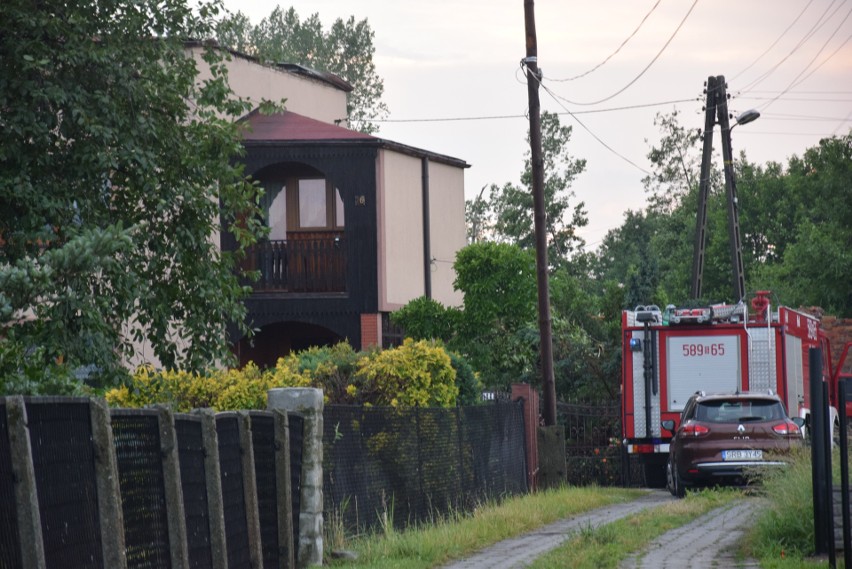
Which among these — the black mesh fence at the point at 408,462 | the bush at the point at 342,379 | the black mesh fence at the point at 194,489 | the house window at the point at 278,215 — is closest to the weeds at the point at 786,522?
the black mesh fence at the point at 408,462

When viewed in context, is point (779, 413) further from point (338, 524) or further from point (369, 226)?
point (369, 226)

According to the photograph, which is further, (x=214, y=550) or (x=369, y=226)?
(x=369, y=226)

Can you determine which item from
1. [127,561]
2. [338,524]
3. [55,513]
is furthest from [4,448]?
[338,524]

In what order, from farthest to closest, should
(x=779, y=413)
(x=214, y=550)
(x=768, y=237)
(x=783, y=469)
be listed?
(x=768, y=237) < (x=779, y=413) < (x=783, y=469) < (x=214, y=550)

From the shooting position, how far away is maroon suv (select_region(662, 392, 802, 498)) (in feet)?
69.6

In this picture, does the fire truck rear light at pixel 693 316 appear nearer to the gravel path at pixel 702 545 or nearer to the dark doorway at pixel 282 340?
the gravel path at pixel 702 545

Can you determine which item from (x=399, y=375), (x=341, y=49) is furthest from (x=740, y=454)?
(x=341, y=49)

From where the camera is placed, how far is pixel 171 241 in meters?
16.7

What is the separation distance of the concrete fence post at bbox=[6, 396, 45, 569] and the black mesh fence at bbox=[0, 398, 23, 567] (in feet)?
0.06

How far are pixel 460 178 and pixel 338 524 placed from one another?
22.9 metres

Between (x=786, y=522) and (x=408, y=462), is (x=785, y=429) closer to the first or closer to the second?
(x=408, y=462)

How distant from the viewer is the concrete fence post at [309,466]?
13250 millimetres

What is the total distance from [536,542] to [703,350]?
10.4 metres

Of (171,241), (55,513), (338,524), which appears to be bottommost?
(338,524)
